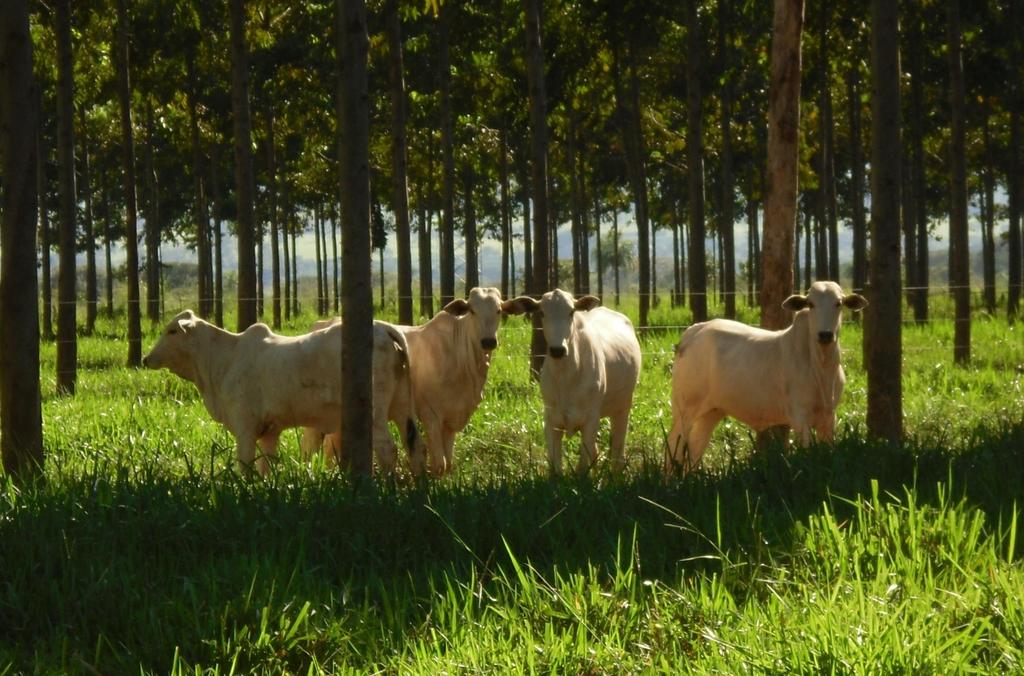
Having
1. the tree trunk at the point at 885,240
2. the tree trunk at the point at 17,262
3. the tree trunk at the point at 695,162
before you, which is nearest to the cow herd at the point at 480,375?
the tree trunk at the point at 885,240

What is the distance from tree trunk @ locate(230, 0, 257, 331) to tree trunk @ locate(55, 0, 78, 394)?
6.91 ft

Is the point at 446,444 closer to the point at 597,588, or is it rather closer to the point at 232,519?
the point at 232,519

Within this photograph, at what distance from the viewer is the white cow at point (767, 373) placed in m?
10.2

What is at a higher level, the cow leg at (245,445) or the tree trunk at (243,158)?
the tree trunk at (243,158)

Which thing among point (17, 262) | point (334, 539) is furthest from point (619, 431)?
point (334, 539)

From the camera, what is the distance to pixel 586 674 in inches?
181

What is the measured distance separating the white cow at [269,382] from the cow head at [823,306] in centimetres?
322

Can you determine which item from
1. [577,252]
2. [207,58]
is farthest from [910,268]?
[207,58]

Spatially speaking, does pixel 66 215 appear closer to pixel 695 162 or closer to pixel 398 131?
pixel 398 131

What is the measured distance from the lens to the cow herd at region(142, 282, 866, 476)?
9914 mm

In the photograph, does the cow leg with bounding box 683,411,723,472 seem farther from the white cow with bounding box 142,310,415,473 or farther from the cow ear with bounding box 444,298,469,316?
the white cow with bounding box 142,310,415,473

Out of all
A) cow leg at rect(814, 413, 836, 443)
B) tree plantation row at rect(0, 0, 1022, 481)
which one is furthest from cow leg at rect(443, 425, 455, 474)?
cow leg at rect(814, 413, 836, 443)

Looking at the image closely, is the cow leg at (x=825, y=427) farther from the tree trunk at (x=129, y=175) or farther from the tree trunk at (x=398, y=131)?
the tree trunk at (x=129, y=175)

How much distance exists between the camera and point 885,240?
1009 cm
